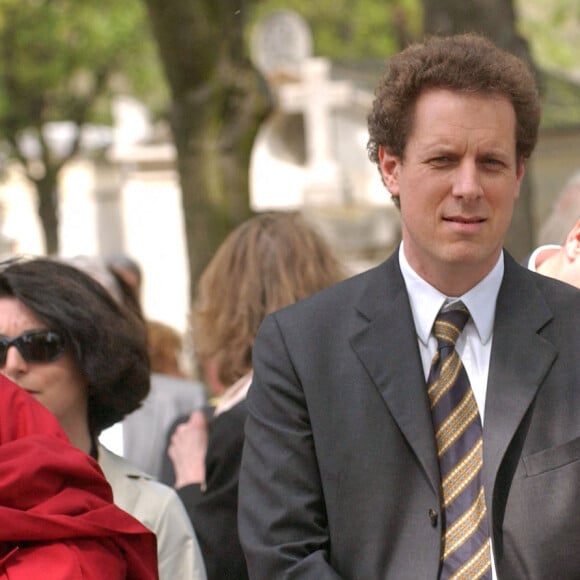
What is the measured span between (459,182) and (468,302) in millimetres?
306

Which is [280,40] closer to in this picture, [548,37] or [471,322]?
[548,37]

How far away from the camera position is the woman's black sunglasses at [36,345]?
4.49 metres

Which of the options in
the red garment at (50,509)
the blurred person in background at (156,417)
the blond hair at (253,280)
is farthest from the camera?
the blurred person in background at (156,417)

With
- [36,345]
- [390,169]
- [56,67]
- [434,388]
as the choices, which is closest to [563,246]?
[390,169]

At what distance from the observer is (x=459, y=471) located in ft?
11.7

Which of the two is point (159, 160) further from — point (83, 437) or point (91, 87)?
point (83, 437)

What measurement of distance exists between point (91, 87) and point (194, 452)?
24133mm

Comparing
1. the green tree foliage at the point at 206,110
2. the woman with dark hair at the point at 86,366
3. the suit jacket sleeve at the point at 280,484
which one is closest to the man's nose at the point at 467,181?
the suit jacket sleeve at the point at 280,484

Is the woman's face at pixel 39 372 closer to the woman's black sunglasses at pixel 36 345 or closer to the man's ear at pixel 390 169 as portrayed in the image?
the woman's black sunglasses at pixel 36 345

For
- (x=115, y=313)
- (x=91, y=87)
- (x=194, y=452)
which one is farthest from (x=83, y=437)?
(x=91, y=87)

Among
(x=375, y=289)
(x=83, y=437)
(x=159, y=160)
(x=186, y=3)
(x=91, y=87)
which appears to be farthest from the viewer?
(x=159, y=160)

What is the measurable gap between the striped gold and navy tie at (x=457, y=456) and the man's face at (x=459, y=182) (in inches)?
5.5

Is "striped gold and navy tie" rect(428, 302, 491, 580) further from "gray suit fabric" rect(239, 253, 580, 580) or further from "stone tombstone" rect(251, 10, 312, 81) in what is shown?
"stone tombstone" rect(251, 10, 312, 81)

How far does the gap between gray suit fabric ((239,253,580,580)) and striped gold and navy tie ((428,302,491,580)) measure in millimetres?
41
